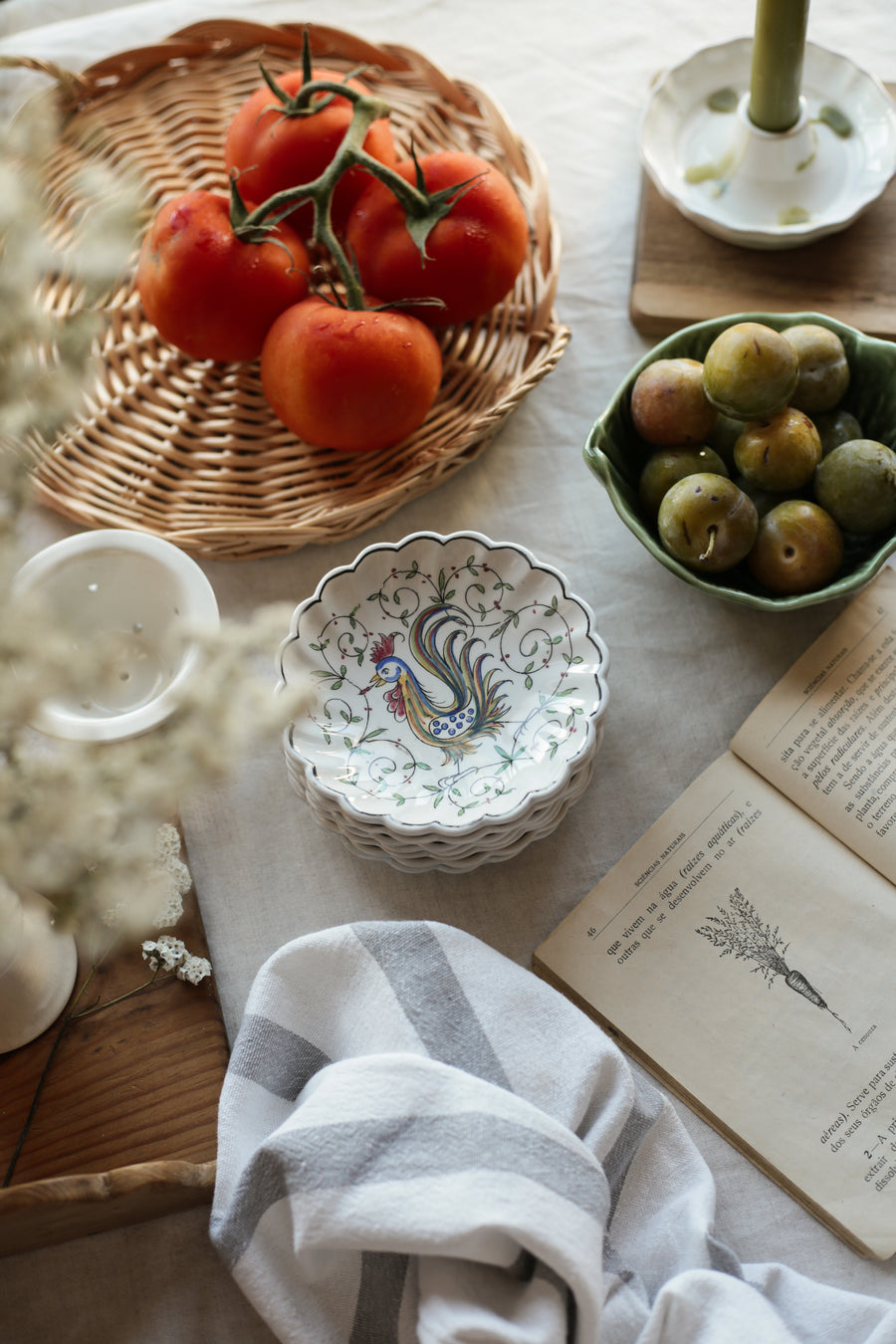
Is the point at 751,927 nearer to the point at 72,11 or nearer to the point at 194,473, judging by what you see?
the point at 194,473

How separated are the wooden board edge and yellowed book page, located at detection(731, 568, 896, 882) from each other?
38 cm

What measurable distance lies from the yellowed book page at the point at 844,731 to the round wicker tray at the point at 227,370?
253mm

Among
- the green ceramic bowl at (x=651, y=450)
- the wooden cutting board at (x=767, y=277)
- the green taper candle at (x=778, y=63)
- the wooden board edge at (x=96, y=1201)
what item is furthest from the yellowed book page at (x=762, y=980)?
the green taper candle at (x=778, y=63)

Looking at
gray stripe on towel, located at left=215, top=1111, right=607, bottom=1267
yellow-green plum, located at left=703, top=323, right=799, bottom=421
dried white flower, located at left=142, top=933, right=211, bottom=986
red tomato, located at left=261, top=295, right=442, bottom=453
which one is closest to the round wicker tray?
red tomato, located at left=261, top=295, right=442, bottom=453

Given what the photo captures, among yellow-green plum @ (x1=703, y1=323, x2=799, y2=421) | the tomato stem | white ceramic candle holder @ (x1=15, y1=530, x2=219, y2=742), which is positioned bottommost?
white ceramic candle holder @ (x1=15, y1=530, x2=219, y2=742)

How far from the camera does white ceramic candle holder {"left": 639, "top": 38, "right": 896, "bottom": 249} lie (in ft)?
2.35

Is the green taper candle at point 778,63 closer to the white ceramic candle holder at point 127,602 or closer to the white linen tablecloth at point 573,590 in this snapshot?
the white linen tablecloth at point 573,590

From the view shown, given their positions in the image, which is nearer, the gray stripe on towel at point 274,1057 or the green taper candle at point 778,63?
the gray stripe on towel at point 274,1057

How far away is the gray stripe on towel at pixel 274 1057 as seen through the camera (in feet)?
1.75

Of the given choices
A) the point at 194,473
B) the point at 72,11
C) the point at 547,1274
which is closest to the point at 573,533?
the point at 194,473

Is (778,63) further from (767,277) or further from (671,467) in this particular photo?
(671,467)

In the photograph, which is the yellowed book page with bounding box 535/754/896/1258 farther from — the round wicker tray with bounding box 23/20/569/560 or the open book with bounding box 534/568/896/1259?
the round wicker tray with bounding box 23/20/569/560

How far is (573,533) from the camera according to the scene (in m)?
0.70

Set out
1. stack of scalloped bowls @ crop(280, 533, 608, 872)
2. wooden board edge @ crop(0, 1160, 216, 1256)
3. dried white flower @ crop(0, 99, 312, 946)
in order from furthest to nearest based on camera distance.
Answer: stack of scalloped bowls @ crop(280, 533, 608, 872)
wooden board edge @ crop(0, 1160, 216, 1256)
dried white flower @ crop(0, 99, 312, 946)
